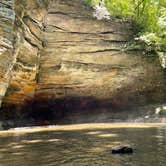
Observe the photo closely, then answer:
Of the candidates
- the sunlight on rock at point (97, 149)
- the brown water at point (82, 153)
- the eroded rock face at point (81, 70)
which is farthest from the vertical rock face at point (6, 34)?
the sunlight on rock at point (97, 149)

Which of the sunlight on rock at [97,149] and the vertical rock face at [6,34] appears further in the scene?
the vertical rock face at [6,34]

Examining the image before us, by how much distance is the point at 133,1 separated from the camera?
2588 centimetres

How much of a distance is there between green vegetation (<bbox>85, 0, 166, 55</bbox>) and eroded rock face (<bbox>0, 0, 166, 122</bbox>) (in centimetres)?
87

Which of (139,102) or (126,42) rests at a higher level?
(126,42)

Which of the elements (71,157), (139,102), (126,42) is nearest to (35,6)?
(126,42)

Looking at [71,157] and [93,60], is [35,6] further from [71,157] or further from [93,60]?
[71,157]

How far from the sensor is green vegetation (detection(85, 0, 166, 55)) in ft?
74.7

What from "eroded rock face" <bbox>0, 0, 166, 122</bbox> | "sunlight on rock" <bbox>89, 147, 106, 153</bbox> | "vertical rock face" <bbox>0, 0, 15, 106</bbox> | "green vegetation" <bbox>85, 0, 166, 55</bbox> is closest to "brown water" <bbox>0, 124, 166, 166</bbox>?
"sunlight on rock" <bbox>89, 147, 106, 153</bbox>

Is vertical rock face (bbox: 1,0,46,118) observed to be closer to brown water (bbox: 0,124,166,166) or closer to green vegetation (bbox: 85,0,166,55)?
green vegetation (bbox: 85,0,166,55)

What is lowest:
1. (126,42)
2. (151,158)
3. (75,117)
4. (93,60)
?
(151,158)

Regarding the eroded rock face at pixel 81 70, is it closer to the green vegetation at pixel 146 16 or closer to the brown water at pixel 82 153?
the green vegetation at pixel 146 16

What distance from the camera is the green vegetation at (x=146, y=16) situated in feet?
74.7

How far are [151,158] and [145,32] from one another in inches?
669

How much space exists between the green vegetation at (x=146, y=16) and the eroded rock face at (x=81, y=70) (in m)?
0.87
